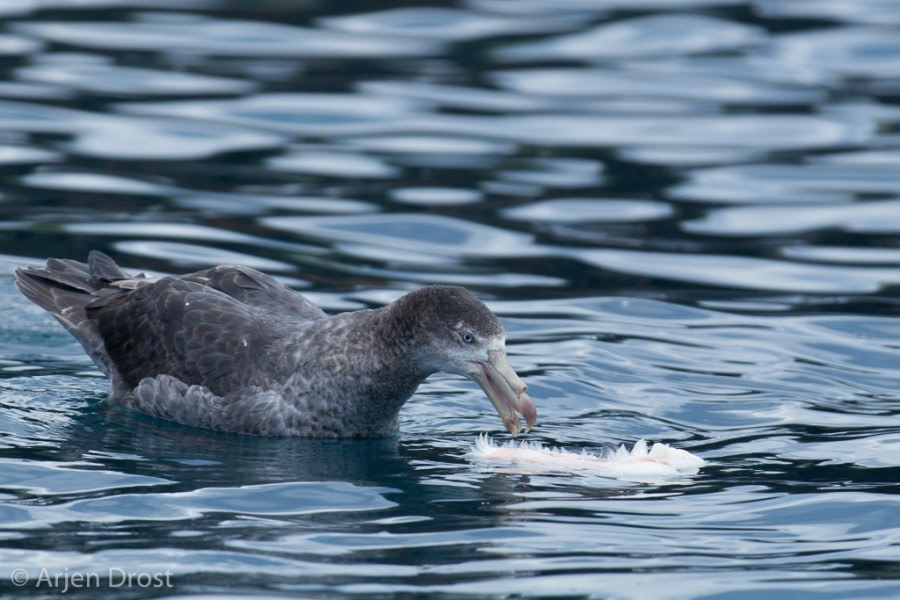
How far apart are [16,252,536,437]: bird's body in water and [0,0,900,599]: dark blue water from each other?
0.23m

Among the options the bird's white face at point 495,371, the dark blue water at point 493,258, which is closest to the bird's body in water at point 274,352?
the bird's white face at point 495,371

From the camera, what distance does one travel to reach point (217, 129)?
17531 mm

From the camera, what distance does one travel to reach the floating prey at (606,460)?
28.9ft

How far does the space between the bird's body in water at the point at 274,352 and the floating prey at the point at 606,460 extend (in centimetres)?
25

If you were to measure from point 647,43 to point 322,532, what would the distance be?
1460 centimetres

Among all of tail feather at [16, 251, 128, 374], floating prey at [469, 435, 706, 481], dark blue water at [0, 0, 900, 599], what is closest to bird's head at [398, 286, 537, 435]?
floating prey at [469, 435, 706, 481]

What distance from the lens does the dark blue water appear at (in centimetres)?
771

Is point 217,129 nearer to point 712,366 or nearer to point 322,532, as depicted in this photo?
point 712,366

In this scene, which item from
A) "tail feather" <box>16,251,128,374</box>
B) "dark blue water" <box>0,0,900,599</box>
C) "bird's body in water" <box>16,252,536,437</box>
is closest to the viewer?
"dark blue water" <box>0,0,900,599</box>

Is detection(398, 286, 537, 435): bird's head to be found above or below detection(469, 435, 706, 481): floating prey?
above

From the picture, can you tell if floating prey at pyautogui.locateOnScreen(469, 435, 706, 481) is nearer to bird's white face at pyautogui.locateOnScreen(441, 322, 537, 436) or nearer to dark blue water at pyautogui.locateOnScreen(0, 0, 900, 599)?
dark blue water at pyautogui.locateOnScreen(0, 0, 900, 599)

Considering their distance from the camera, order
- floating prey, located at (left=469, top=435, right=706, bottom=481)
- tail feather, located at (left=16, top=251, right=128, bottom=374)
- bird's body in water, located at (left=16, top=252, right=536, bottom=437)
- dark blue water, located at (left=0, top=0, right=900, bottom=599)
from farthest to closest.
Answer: tail feather, located at (left=16, top=251, right=128, bottom=374), bird's body in water, located at (left=16, top=252, right=536, bottom=437), floating prey, located at (left=469, top=435, right=706, bottom=481), dark blue water, located at (left=0, top=0, right=900, bottom=599)

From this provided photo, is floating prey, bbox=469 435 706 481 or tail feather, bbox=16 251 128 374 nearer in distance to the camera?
floating prey, bbox=469 435 706 481

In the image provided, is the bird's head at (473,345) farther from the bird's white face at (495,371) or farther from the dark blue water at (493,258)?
the dark blue water at (493,258)
